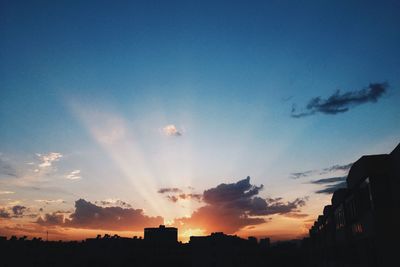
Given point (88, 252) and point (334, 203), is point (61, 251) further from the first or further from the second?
point (334, 203)

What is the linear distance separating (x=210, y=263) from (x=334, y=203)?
6576 centimetres

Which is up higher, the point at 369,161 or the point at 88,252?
the point at 369,161

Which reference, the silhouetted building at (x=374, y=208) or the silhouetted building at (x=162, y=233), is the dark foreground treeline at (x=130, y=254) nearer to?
the silhouetted building at (x=162, y=233)

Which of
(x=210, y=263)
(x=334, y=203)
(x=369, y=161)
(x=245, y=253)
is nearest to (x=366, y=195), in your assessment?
(x=369, y=161)

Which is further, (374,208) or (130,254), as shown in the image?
(130,254)

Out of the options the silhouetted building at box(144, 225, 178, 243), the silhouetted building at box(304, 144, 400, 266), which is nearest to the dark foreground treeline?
the silhouetted building at box(144, 225, 178, 243)

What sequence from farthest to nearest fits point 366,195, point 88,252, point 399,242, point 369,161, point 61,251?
point 88,252
point 61,251
point 366,195
point 369,161
point 399,242

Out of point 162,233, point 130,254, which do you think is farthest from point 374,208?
point 162,233

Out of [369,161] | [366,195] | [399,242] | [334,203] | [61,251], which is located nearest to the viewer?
[399,242]

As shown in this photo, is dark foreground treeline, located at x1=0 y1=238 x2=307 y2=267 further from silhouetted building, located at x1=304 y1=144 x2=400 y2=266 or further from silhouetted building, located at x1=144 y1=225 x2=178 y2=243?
silhouetted building, located at x1=304 y1=144 x2=400 y2=266

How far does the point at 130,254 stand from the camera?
320 feet

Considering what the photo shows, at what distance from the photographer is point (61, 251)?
86.9 meters

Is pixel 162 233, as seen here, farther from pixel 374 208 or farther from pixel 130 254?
pixel 374 208

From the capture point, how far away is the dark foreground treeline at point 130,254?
80.1 m
